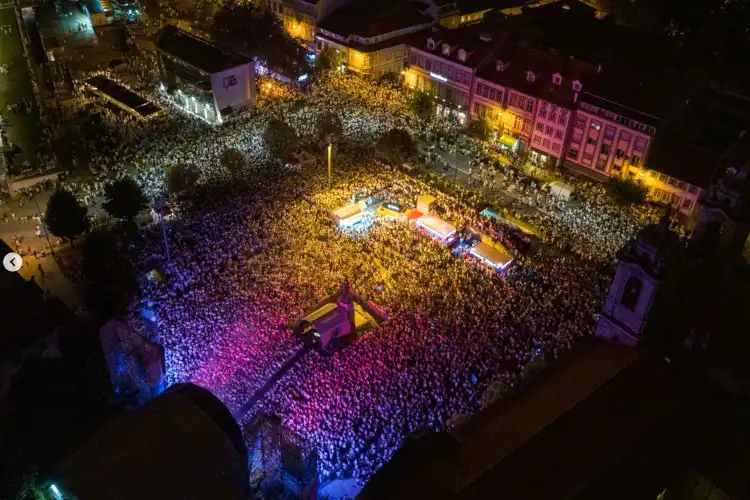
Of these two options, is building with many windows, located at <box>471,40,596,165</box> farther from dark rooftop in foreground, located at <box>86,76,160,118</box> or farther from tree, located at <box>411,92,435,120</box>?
dark rooftop in foreground, located at <box>86,76,160,118</box>

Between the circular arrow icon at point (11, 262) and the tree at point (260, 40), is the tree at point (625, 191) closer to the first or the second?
the tree at point (260, 40)

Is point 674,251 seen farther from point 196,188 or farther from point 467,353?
point 196,188

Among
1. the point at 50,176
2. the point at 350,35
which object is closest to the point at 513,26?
the point at 350,35

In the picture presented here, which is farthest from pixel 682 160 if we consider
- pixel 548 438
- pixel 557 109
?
pixel 548 438

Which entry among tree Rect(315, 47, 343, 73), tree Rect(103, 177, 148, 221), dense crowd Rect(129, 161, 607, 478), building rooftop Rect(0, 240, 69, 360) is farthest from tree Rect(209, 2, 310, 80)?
building rooftop Rect(0, 240, 69, 360)

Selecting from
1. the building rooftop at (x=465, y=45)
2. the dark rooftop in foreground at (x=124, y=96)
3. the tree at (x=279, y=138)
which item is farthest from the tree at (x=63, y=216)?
the building rooftop at (x=465, y=45)

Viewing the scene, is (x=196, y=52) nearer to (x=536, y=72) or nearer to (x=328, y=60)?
(x=328, y=60)
